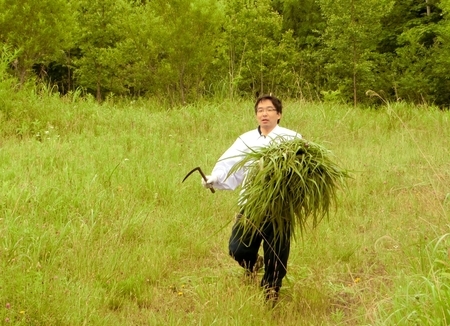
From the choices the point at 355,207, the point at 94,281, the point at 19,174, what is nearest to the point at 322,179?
the point at 94,281

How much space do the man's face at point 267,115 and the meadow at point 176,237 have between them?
1.56 feet

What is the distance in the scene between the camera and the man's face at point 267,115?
439 centimetres

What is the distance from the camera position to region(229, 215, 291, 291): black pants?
165 inches

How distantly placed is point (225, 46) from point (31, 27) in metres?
5.43

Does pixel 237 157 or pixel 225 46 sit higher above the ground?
pixel 225 46

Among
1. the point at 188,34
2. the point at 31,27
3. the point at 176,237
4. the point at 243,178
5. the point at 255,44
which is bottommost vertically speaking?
the point at 176,237

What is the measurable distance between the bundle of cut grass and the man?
0.41 ft

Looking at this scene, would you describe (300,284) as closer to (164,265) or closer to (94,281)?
(164,265)

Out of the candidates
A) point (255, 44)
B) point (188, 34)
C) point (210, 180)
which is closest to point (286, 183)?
point (210, 180)

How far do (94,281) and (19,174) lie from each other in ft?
8.41

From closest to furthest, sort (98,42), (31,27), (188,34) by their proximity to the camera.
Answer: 1. (31,27)
2. (188,34)
3. (98,42)

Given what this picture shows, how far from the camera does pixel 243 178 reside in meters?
4.39

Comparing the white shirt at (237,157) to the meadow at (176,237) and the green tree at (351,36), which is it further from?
the green tree at (351,36)

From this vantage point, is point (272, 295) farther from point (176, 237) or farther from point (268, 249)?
point (176, 237)
